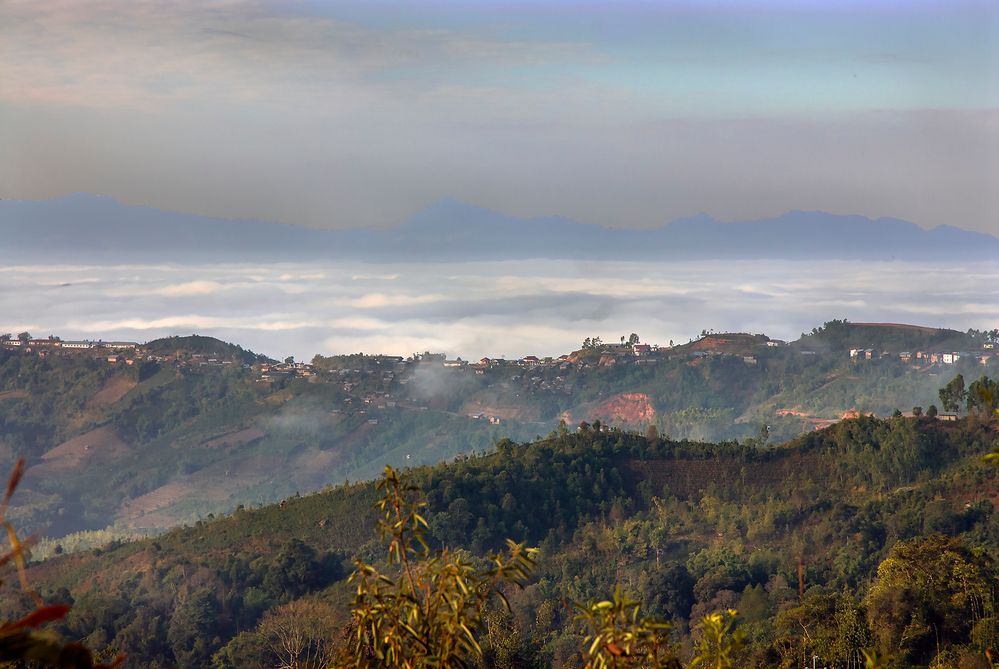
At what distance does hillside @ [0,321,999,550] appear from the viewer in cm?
10019

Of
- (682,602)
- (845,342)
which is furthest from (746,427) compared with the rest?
(682,602)

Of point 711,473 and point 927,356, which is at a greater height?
point 927,356

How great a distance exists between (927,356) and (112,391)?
66582 millimetres

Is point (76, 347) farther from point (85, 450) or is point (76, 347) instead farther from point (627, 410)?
point (627, 410)

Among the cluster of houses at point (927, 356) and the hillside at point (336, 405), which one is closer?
the hillside at point (336, 405)

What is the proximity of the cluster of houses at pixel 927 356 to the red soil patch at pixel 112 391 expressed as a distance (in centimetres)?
5919

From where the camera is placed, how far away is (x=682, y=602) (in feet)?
127

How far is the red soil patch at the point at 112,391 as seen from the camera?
115 m

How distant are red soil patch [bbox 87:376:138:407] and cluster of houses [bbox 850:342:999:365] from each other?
194 ft

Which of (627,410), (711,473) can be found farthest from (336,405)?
(711,473)

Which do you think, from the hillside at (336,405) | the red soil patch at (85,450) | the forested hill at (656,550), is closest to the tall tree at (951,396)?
the forested hill at (656,550)

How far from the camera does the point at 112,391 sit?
11588cm

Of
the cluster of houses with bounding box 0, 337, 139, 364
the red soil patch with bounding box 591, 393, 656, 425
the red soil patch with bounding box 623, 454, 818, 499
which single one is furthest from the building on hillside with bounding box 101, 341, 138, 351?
the red soil patch with bounding box 623, 454, 818, 499

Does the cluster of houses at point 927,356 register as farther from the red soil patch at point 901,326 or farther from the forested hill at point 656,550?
the forested hill at point 656,550
